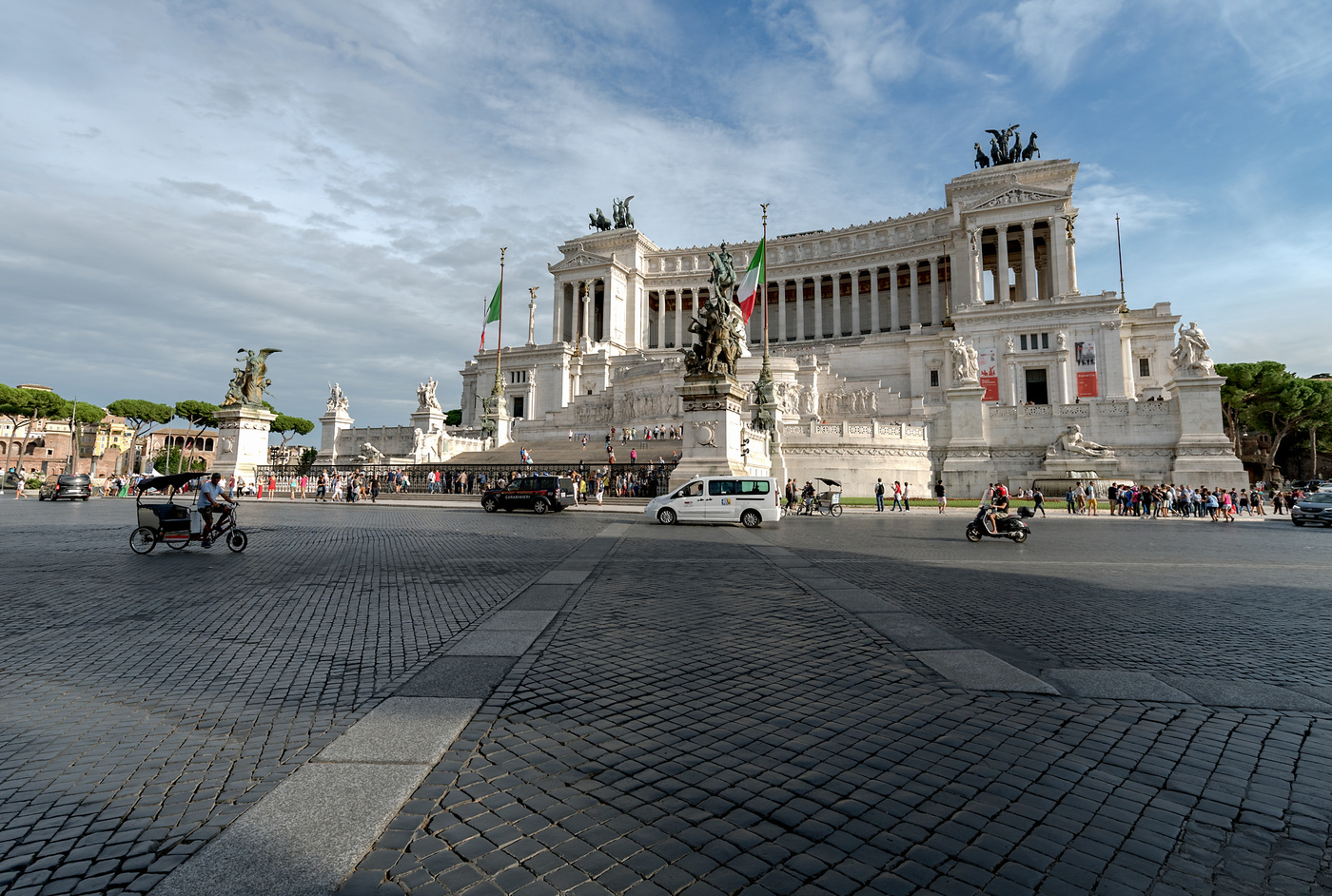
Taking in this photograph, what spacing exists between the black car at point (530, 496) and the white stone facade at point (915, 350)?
1521 cm

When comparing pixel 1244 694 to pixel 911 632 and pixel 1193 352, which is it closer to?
pixel 911 632

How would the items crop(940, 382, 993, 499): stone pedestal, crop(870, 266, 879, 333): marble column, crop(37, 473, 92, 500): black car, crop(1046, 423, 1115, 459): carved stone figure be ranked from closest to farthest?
crop(37, 473, 92, 500): black car → crop(1046, 423, 1115, 459): carved stone figure → crop(940, 382, 993, 499): stone pedestal → crop(870, 266, 879, 333): marble column

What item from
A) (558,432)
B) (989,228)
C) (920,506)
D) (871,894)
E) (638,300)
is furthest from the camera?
(638,300)

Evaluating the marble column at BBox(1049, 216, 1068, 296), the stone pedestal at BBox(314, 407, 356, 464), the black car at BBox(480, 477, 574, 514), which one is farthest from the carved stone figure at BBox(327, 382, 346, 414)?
the marble column at BBox(1049, 216, 1068, 296)

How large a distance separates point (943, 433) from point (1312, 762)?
39.9 metres

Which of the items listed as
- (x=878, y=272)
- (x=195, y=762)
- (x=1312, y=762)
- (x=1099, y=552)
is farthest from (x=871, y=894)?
(x=878, y=272)

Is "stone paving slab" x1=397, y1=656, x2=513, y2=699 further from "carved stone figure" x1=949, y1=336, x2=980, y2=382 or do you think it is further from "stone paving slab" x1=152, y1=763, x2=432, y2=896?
"carved stone figure" x1=949, y1=336, x2=980, y2=382

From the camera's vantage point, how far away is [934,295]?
7569cm

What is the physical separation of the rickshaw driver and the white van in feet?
36.6

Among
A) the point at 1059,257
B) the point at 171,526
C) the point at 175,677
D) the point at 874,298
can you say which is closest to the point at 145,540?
the point at 171,526

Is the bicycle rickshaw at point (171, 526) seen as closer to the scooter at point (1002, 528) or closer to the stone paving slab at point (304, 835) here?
the stone paving slab at point (304, 835)

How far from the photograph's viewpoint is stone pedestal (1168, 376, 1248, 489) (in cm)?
3506

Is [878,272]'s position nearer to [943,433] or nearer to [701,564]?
[943,433]

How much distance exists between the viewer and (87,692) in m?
4.33
